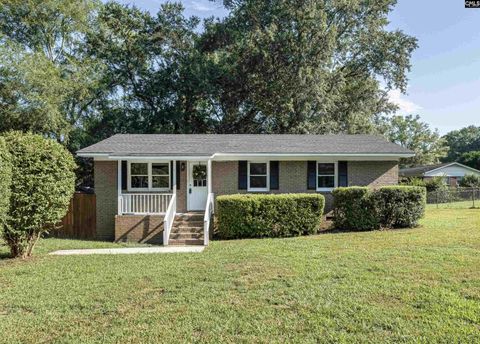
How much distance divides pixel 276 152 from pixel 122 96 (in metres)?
16.7

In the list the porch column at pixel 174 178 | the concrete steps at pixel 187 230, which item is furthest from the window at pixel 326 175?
the porch column at pixel 174 178

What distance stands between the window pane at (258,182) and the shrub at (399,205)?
4622mm

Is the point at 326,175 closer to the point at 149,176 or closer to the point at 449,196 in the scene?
the point at 149,176

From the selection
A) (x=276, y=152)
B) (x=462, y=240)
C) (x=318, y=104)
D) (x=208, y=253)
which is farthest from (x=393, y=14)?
(x=208, y=253)

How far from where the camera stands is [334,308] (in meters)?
4.84

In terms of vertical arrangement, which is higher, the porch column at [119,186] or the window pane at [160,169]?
the window pane at [160,169]

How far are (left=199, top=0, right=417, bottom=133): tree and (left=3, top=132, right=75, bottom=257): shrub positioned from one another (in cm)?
1618

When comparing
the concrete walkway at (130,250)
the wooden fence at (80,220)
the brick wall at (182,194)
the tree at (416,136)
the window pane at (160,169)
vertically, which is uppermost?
the tree at (416,136)

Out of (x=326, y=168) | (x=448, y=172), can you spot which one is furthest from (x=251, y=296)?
(x=448, y=172)

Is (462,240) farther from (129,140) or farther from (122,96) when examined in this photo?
(122,96)

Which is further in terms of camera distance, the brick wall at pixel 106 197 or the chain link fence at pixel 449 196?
the chain link fence at pixel 449 196

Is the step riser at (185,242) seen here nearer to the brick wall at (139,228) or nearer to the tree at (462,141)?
the brick wall at (139,228)

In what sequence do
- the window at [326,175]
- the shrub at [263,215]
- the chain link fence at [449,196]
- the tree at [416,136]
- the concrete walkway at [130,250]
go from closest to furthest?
the concrete walkway at [130,250] → the shrub at [263,215] → the window at [326,175] → the chain link fence at [449,196] → the tree at [416,136]

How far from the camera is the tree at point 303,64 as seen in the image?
2173cm
